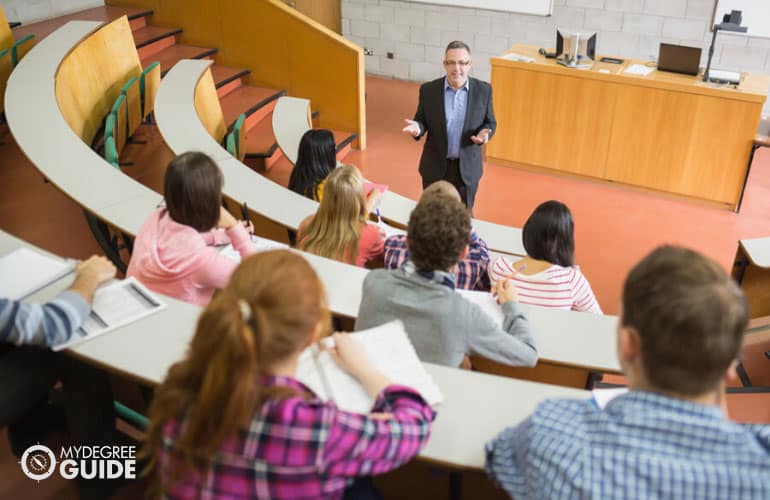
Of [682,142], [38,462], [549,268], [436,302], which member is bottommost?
[38,462]

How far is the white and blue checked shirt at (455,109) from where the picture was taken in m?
4.50

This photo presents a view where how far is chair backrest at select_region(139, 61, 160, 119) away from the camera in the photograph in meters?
5.33

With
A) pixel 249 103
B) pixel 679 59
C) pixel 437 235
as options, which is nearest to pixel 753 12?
pixel 679 59

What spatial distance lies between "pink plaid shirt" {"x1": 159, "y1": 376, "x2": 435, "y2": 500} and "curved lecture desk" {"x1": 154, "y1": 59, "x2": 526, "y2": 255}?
216cm

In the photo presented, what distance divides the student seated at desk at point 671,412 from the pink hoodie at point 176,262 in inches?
58.6

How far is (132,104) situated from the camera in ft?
17.1

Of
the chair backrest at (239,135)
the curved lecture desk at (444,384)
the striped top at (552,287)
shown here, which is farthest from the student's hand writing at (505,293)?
the chair backrest at (239,135)

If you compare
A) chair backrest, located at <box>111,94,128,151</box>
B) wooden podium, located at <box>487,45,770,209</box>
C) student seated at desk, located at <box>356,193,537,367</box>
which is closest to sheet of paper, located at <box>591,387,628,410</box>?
student seated at desk, located at <box>356,193,537,367</box>

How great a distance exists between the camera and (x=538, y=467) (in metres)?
1.25

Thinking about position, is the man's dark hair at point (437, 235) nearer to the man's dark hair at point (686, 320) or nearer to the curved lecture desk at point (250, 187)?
the man's dark hair at point (686, 320)

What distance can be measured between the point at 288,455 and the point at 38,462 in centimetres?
176

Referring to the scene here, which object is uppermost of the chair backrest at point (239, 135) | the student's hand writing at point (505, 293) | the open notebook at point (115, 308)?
the open notebook at point (115, 308)

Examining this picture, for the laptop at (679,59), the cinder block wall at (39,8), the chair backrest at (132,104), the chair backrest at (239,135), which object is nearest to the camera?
the chair backrest at (239,135)

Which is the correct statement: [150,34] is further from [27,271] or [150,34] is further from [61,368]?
[61,368]
